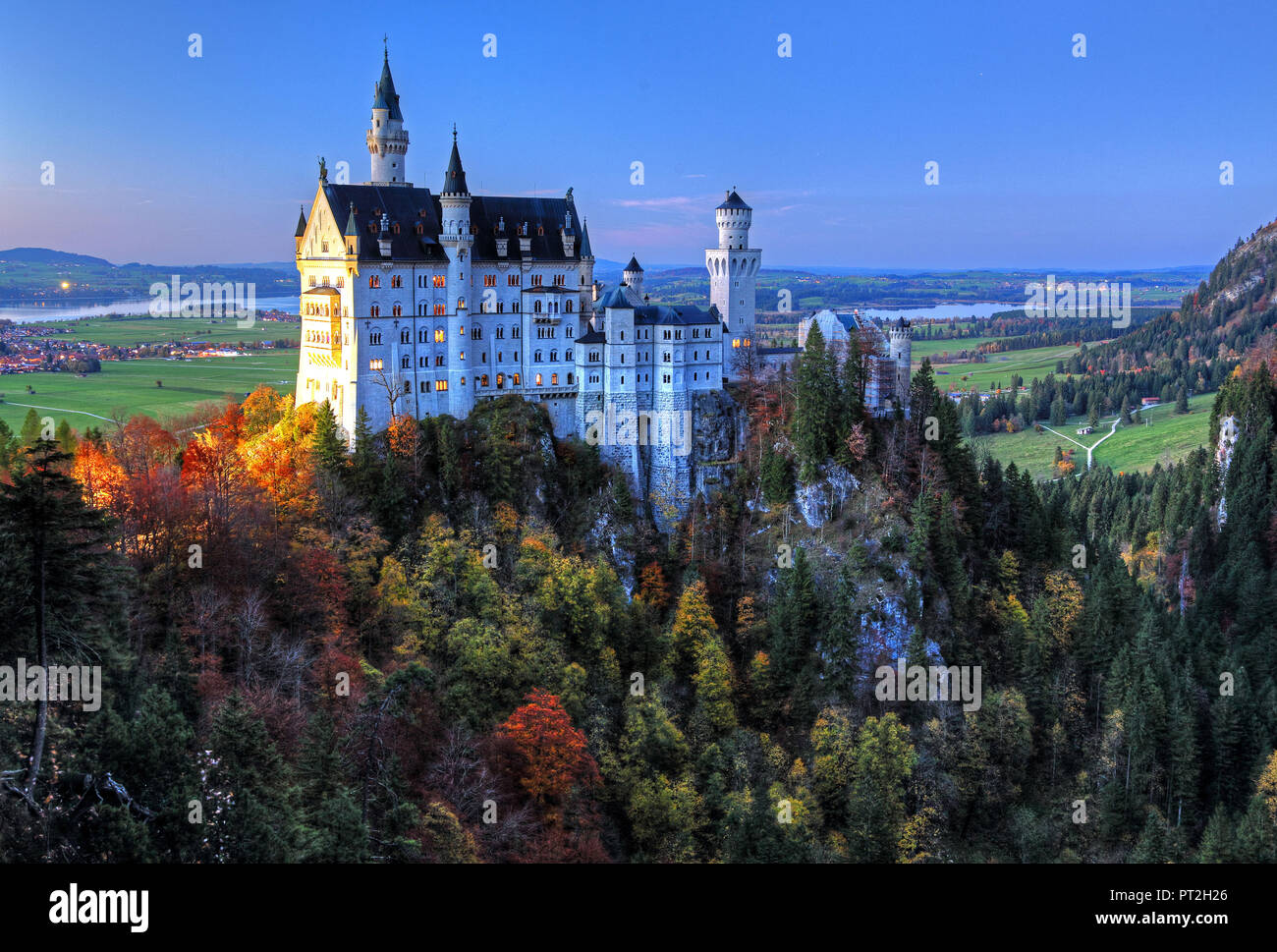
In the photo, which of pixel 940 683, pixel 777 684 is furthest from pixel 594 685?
pixel 940 683

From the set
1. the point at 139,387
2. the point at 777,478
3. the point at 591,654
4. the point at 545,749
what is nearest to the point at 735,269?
the point at 777,478

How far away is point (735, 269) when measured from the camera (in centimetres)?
8669

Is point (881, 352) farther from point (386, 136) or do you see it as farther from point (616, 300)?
point (386, 136)

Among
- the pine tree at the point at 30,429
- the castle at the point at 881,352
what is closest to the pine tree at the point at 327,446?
the pine tree at the point at 30,429

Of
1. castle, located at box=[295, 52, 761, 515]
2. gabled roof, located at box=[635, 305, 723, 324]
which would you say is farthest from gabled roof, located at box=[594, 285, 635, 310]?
gabled roof, located at box=[635, 305, 723, 324]

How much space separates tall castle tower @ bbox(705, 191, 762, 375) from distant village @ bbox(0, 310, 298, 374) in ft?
129

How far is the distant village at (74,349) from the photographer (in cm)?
9681

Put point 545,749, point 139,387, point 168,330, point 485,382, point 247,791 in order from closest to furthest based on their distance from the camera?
point 247,791 → point 545,749 → point 485,382 → point 139,387 → point 168,330

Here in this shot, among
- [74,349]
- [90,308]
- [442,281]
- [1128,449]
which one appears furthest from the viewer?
[1128,449]

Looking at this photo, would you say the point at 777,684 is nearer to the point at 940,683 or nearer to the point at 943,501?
the point at 940,683

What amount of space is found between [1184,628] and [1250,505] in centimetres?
3513

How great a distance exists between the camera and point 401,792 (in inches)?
1625

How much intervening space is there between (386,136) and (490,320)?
50.3 ft

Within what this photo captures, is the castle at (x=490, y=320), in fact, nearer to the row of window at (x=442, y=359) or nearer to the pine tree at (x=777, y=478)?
the row of window at (x=442, y=359)
